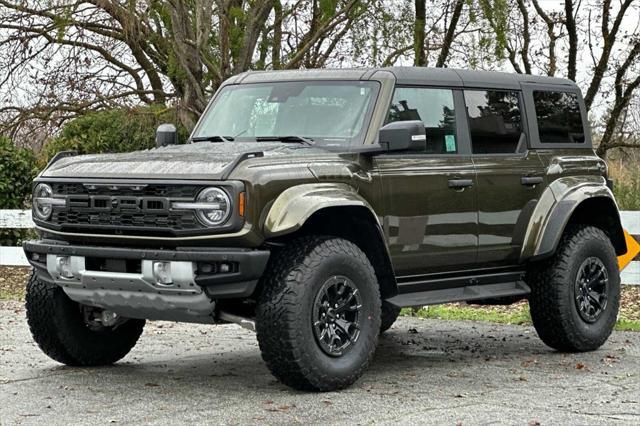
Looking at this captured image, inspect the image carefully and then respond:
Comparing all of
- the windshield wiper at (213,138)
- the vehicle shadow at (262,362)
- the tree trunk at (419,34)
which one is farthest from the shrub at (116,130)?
the windshield wiper at (213,138)

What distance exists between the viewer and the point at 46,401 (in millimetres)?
7391

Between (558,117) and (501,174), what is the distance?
46.4 inches

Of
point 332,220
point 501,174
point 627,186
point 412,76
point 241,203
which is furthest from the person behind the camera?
point 627,186

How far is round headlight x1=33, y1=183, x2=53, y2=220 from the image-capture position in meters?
7.90

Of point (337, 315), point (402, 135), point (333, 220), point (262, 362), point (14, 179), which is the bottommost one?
point (262, 362)

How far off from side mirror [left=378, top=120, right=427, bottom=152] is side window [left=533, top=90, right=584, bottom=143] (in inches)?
78.4

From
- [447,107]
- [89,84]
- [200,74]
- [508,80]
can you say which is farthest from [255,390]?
[89,84]

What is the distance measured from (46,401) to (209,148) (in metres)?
1.98

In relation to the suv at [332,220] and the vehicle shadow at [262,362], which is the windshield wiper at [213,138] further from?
the vehicle shadow at [262,362]

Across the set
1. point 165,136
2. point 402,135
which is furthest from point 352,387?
point 165,136

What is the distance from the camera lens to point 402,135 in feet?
25.7

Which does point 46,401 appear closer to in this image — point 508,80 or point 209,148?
point 209,148

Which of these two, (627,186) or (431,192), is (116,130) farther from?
(431,192)

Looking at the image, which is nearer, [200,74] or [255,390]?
[255,390]
